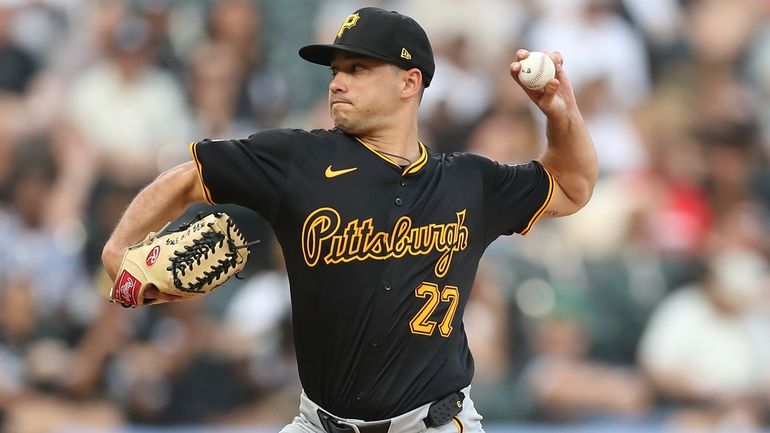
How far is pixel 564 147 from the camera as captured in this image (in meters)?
4.78

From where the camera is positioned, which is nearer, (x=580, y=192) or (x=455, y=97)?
(x=580, y=192)

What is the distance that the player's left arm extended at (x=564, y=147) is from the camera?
184 inches

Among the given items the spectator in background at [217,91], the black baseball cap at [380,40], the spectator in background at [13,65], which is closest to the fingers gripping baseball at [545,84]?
the black baseball cap at [380,40]

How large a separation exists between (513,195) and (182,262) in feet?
4.51

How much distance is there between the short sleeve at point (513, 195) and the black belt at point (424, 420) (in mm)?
704

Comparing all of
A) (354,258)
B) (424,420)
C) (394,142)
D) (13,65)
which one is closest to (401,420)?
(424,420)

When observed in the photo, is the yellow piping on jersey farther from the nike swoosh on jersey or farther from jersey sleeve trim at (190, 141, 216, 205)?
jersey sleeve trim at (190, 141, 216, 205)

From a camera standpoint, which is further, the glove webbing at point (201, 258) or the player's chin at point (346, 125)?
the player's chin at point (346, 125)

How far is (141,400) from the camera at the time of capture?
8812 millimetres

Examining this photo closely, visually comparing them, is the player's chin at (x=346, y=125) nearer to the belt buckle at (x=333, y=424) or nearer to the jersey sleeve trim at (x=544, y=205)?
the jersey sleeve trim at (x=544, y=205)

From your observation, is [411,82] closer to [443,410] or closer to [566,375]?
[443,410]

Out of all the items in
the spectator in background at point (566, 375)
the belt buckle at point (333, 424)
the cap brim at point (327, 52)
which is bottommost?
the spectator in background at point (566, 375)

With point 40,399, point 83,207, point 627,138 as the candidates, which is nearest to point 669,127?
point 627,138

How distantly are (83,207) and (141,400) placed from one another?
1555 millimetres
